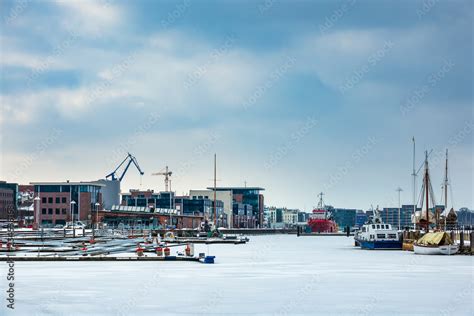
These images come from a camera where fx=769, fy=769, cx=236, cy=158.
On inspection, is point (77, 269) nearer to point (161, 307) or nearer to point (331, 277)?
point (331, 277)

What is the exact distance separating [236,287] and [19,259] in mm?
35146

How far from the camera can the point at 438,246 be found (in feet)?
327

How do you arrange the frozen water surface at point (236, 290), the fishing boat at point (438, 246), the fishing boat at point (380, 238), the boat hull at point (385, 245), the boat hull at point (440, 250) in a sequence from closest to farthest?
the frozen water surface at point (236, 290)
the boat hull at point (440, 250)
the fishing boat at point (438, 246)
the boat hull at point (385, 245)
the fishing boat at point (380, 238)

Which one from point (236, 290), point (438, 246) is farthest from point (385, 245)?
point (236, 290)

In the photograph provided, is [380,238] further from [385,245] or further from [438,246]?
[438,246]

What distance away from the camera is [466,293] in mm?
45625

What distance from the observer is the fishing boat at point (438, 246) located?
9912 cm

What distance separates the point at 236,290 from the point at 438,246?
5909 centimetres

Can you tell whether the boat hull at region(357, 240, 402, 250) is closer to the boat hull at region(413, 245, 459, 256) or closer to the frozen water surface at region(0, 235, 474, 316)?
→ the boat hull at region(413, 245, 459, 256)

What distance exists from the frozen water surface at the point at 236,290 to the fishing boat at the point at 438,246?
30335mm

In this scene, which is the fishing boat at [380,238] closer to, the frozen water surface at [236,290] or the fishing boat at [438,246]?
the fishing boat at [438,246]

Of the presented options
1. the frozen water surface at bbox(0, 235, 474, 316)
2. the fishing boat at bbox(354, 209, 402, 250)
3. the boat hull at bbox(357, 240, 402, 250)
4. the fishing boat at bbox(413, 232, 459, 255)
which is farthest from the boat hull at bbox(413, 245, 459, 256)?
the frozen water surface at bbox(0, 235, 474, 316)

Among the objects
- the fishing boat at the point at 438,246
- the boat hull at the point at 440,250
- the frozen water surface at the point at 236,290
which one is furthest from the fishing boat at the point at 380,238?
the frozen water surface at the point at 236,290

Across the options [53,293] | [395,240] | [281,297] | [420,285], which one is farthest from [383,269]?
[395,240]
